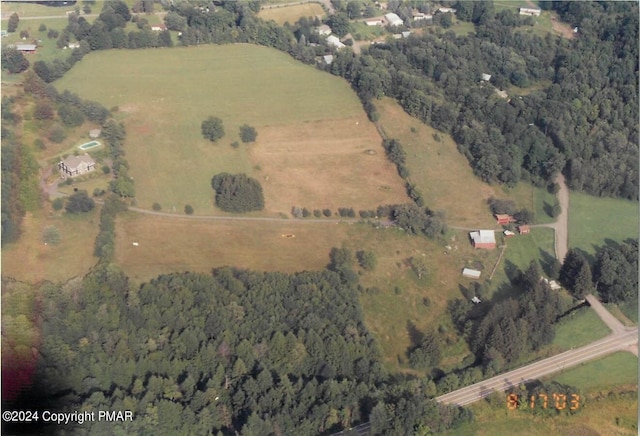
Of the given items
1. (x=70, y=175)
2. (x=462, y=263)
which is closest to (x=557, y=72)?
(x=462, y=263)

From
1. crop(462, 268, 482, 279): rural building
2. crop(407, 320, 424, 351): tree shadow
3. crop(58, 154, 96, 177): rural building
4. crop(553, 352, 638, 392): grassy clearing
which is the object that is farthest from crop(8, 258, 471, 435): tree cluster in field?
crop(58, 154, 96, 177): rural building

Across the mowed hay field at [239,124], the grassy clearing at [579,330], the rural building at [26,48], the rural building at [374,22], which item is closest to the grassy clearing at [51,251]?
the mowed hay field at [239,124]

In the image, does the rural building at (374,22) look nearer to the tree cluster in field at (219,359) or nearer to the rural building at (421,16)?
the rural building at (421,16)

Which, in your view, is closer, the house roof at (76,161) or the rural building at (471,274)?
the rural building at (471,274)

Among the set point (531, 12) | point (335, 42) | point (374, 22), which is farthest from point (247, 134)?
point (531, 12)

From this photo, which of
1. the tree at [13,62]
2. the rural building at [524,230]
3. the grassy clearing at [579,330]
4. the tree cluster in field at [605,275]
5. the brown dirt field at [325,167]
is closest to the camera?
the grassy clearing at [579,330]

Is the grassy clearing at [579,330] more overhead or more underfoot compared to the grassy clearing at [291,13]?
more underfoot

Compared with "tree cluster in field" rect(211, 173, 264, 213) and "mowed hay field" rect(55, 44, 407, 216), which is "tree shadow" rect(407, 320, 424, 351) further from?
"tree cluster in field" rect(211, 173, 264, 213)

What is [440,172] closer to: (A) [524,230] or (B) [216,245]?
(A) [524,230]
